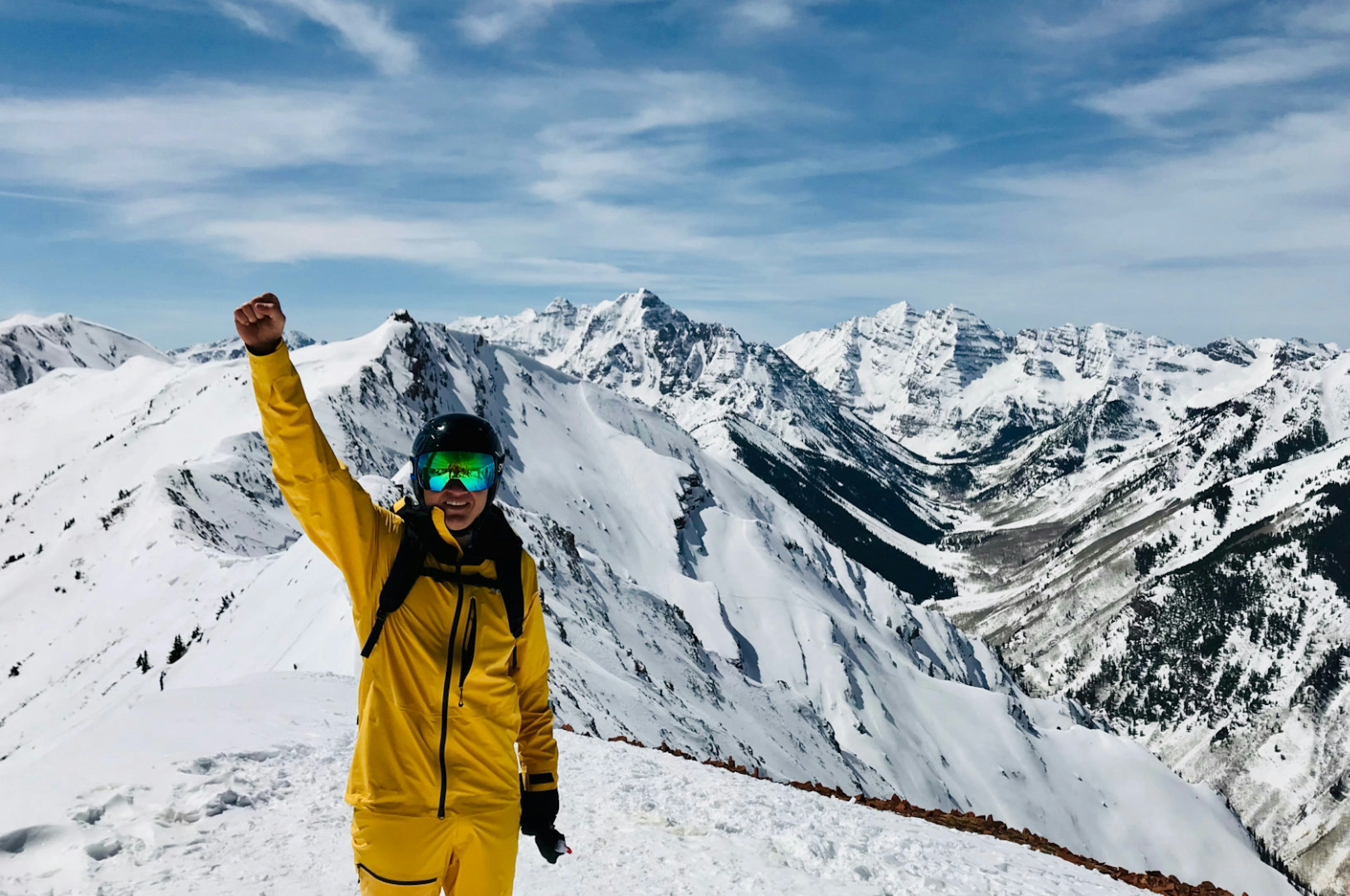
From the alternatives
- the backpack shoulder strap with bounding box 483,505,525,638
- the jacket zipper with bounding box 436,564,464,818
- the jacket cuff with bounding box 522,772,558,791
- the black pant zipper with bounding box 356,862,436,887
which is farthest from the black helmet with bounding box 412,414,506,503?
the black pant zipper with bounding box 356,862,436,887

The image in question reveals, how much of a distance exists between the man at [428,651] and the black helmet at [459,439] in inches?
0.7

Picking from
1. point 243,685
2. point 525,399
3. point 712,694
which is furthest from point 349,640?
point 525,399

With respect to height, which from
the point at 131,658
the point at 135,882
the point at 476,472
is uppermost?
the point at 476,472

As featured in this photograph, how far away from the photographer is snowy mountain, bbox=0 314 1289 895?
33.7 meters

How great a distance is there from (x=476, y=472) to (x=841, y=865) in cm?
844

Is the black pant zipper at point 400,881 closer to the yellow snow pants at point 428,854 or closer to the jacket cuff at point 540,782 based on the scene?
the yellow snow pants at point 428,854

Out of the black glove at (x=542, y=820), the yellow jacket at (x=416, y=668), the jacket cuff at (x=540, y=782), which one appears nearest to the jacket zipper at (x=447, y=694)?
A: the yellow jacket at (x=416, y=668)

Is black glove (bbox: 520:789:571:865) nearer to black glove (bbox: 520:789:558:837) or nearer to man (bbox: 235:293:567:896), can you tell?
black glove (bbox: 520:789:558:837)

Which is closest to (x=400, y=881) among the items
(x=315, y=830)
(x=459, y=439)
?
(x=459, y=439)

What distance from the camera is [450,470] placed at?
533 cm

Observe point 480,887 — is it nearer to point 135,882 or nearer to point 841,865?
point 135,882

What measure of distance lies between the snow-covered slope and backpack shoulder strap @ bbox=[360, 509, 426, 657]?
17.6 feet

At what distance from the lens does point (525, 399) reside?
172125 millimetres

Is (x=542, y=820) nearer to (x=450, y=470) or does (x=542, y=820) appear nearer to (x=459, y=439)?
(x=450, y=470)
